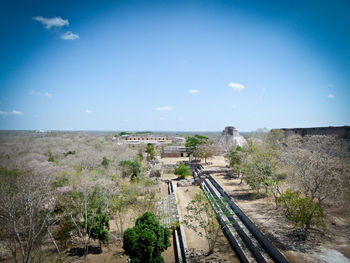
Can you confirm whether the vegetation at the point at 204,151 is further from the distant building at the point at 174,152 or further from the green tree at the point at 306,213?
the green tree at the point at 306,213

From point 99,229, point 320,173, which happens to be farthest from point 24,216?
point 320,173

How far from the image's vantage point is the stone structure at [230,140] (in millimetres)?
26411

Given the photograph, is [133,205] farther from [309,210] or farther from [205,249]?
[309,210]

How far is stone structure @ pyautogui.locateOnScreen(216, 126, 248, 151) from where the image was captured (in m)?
26.4

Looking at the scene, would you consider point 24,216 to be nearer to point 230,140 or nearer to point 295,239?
point 295,239

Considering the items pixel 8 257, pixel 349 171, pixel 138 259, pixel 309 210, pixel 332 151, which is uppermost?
pixel 332 151

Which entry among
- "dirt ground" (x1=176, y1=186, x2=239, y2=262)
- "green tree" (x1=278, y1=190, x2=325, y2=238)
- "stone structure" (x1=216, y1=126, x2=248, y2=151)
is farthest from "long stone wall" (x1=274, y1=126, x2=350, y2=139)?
"dirt ground" (x1=176, y1=186, x2=239, y2=262)

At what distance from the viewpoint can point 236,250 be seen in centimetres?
728

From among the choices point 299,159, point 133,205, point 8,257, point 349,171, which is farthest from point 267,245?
point 8,257

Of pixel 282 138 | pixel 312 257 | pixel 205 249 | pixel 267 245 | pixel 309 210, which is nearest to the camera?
pixel 312 257

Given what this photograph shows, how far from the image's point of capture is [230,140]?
88.0 ft

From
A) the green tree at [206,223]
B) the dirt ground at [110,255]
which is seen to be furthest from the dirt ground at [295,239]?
the dirt ground at [110,255]

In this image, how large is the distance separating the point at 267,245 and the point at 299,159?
354 cm

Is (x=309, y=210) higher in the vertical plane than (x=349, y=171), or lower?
lower
